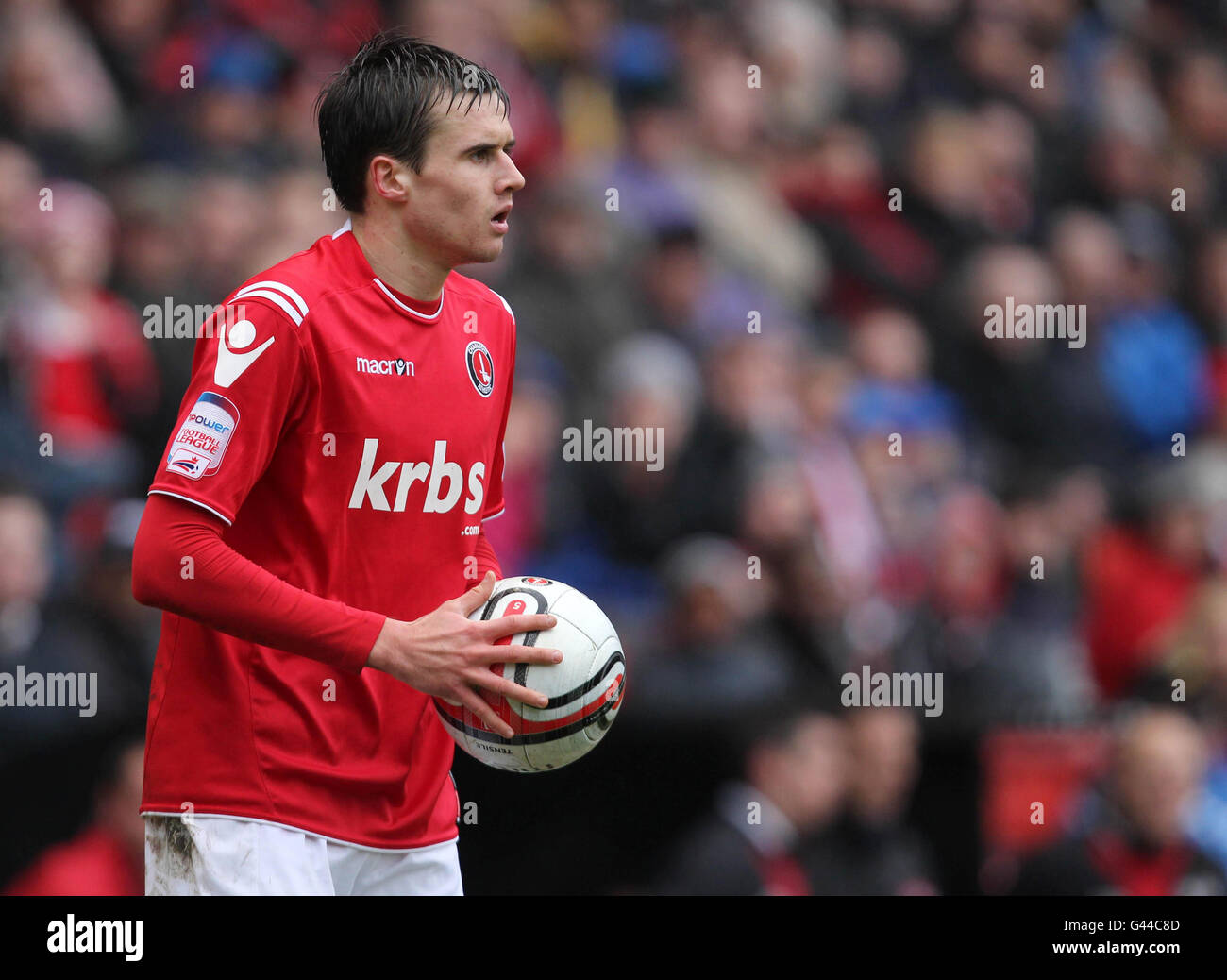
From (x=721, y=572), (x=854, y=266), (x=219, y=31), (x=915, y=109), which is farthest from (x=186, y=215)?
(x=915, y=109)

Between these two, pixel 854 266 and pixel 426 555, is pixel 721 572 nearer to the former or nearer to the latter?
pixel 854 266

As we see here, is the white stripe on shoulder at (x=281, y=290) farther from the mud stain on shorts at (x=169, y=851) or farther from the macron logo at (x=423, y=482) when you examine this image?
the mud stain on shorts at (x=169, y=851)

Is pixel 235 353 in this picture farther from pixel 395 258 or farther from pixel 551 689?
pixel 551 689

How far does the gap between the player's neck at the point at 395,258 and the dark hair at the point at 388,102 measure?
7cm

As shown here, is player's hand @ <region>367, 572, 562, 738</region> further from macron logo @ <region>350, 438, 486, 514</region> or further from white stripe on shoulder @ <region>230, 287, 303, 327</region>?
white stripe on shoulder @ <region>230, 287, 303, 327</region>

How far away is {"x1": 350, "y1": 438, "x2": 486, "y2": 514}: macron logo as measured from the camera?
3.06 m

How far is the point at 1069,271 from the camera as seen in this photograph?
7785 mm

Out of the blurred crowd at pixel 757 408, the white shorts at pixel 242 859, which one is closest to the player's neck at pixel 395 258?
the white shorts at pixel 242 859

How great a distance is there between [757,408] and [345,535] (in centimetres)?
361

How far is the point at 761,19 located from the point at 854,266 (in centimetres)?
144

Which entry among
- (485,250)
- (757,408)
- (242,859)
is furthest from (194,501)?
(757,408)

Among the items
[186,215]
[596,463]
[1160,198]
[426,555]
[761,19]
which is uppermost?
[761,19]

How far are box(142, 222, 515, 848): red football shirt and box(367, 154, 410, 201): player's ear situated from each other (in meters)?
0.15
